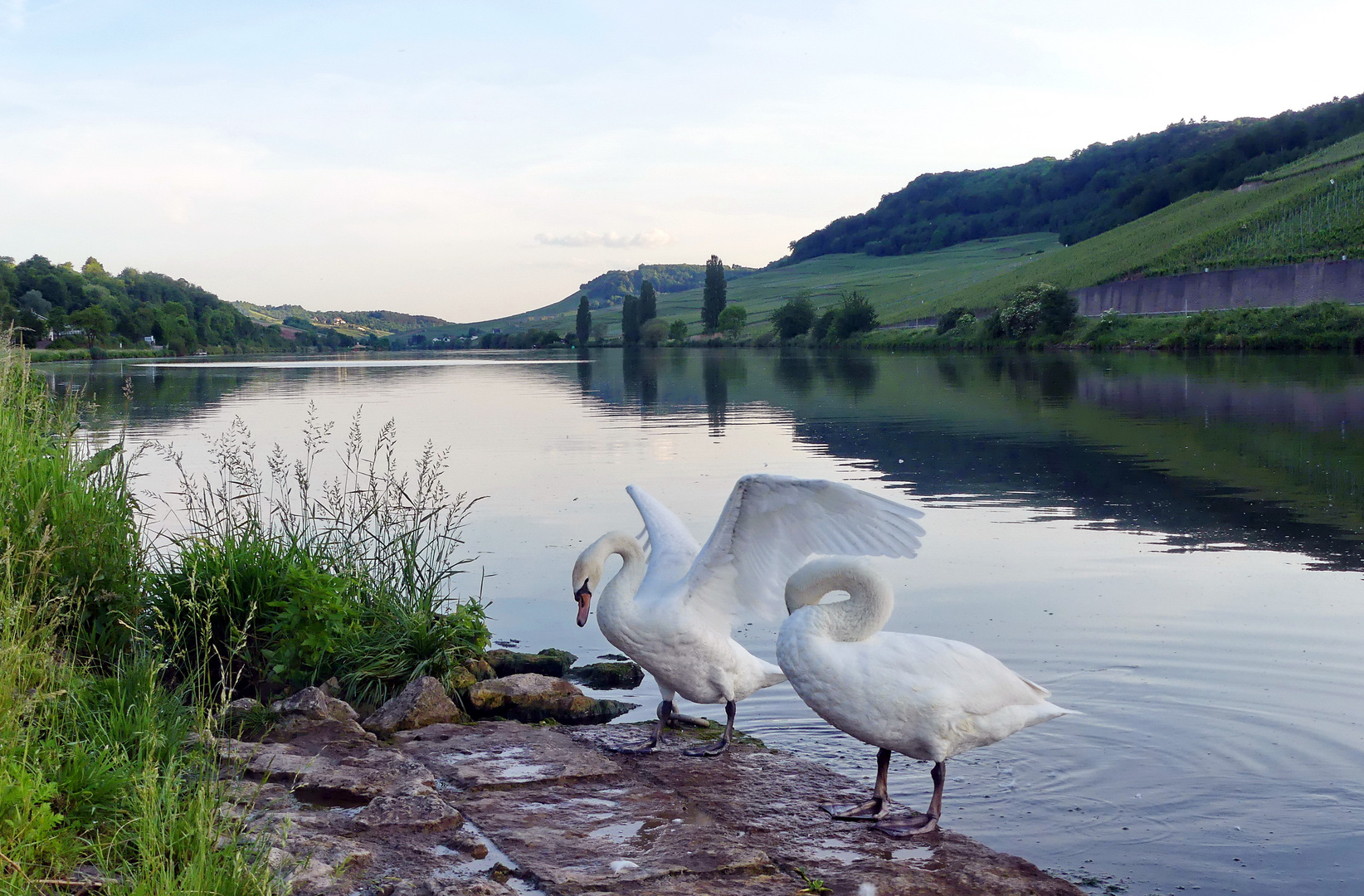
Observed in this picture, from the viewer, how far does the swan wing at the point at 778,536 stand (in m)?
6.11

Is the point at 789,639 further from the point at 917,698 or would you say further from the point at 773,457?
the point at 773,457

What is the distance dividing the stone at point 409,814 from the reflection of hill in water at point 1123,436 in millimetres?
10107

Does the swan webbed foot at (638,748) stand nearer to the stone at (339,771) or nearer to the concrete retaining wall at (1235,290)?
the stone at (339,771)

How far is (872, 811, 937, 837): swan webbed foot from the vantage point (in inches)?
212

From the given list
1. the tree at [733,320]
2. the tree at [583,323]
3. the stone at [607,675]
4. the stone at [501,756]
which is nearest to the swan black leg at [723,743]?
the stone at [501,756]

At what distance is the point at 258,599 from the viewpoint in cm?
753

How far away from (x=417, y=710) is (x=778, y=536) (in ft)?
8.85

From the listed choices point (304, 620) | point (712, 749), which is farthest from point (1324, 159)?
point (304, 620)

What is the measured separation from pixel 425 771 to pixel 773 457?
51.1 feet

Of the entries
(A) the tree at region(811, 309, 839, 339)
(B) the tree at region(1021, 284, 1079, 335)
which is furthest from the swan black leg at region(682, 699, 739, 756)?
(A) the tree at region(811, 309, 839, 339)

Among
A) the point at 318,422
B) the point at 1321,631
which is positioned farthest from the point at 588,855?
the point at 318,422

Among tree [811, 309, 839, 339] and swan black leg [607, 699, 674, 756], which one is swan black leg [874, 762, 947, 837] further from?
tree [811, 309, 839, 339]

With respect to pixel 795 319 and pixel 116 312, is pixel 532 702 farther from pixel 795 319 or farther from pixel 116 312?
pixel 116 312

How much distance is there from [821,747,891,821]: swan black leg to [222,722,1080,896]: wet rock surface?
94 mm
